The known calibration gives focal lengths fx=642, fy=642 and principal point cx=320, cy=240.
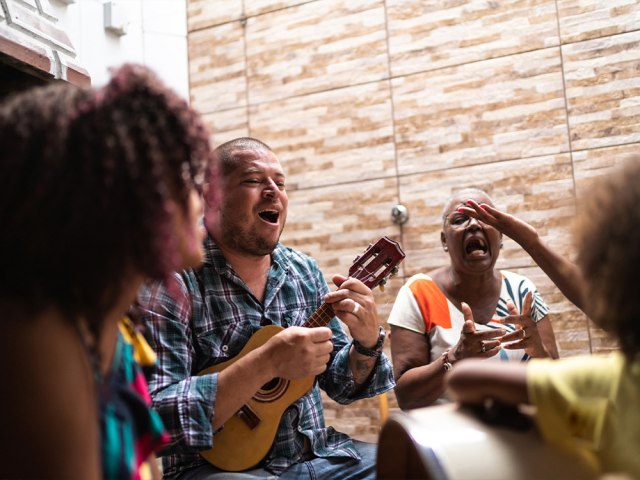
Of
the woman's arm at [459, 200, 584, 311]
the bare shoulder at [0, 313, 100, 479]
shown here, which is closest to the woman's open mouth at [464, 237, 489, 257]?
the woman's arm at [459, 200, 584, 311]

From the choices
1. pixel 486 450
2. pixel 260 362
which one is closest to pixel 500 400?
pixel 486 450

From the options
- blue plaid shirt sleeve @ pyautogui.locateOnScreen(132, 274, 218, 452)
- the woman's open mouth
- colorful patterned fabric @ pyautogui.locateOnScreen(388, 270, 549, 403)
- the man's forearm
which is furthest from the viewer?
the woman's open mouth

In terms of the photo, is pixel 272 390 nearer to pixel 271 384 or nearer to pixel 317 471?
pixel 271 384

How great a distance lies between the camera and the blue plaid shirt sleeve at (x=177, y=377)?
1660 millimetres

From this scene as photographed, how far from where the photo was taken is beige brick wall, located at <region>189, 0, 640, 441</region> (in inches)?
153

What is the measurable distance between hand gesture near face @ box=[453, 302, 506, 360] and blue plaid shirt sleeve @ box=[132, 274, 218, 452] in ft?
2.85

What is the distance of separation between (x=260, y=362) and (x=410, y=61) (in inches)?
122

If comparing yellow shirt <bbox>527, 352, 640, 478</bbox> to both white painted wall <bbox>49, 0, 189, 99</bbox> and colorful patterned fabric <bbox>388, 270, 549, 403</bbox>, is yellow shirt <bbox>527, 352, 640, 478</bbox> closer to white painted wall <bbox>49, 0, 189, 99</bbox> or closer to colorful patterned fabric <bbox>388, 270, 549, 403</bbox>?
colorful patterned fabric <bbox>388, 270, 549, 403</bbox>

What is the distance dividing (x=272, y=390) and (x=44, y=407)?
115 cm

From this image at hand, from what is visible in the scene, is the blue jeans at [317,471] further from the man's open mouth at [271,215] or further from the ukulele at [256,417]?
the man's open mouth at [271,215]

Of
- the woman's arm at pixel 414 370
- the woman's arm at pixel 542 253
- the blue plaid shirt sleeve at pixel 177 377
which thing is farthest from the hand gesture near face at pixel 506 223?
the blue plaid shirt sleeve at pixel 177 377

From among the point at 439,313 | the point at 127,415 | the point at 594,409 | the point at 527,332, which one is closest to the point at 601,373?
the point at 594,409

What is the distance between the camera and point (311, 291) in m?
2.25

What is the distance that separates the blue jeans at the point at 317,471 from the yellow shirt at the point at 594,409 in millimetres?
1078
